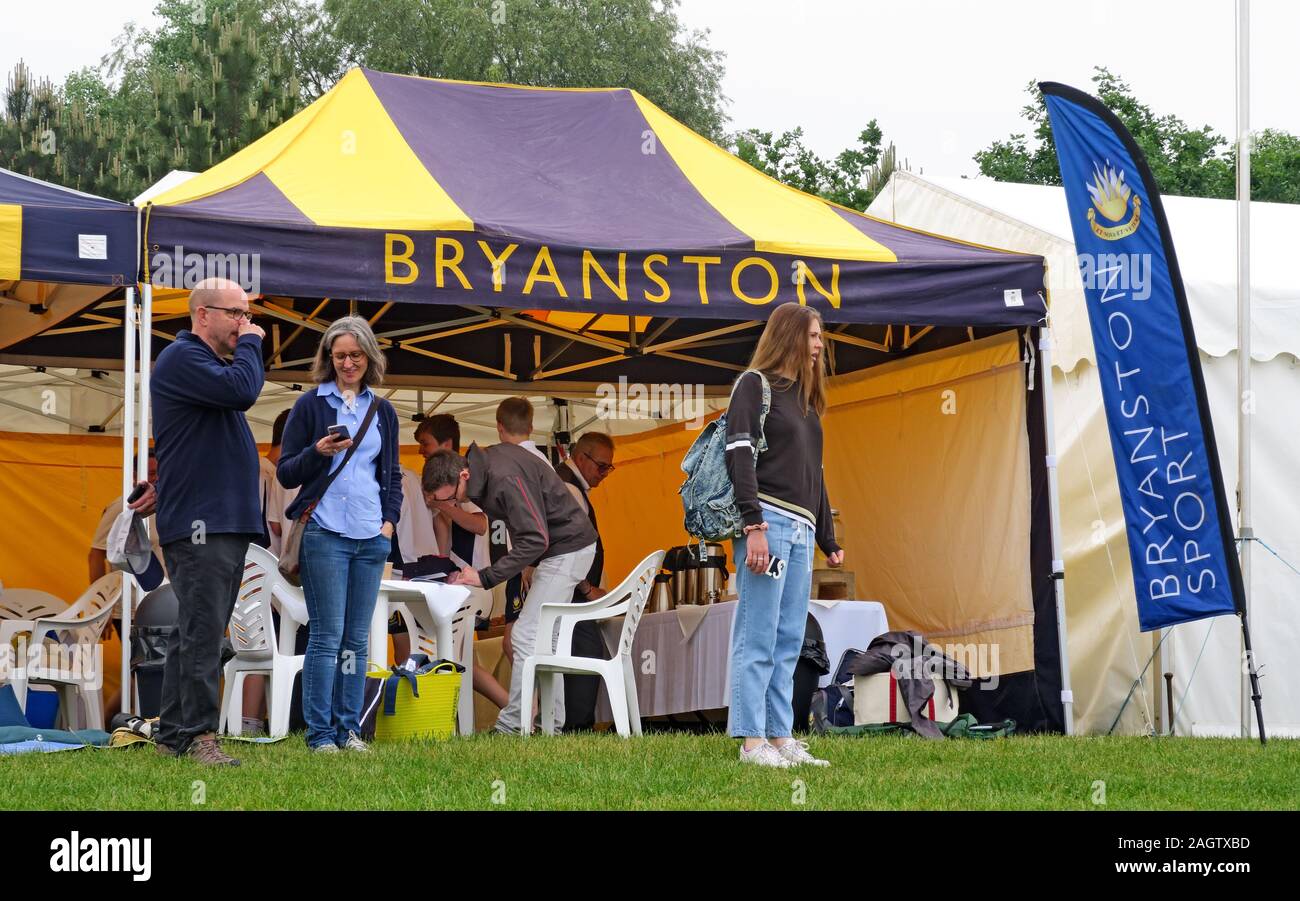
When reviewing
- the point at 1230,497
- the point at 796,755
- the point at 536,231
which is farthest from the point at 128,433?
the point at 1230,497

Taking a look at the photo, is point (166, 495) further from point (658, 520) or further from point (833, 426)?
point (658, 520)

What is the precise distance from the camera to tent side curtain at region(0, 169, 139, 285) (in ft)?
22.2

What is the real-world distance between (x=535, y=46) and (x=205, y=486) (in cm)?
2999

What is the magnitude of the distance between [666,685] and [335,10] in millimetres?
29015

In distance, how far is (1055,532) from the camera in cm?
850

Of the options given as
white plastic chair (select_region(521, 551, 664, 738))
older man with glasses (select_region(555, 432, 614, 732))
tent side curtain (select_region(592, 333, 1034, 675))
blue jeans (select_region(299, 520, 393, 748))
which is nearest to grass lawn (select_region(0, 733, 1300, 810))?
blue jeans (select_region(299, 520, 393, 748))

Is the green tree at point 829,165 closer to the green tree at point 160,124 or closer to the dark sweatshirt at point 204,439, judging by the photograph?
the green tree at point 160,124

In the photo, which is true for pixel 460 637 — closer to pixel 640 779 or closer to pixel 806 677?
pixel 806 677

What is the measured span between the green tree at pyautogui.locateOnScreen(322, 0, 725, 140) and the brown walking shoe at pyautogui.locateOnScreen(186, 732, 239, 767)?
29.0 metres

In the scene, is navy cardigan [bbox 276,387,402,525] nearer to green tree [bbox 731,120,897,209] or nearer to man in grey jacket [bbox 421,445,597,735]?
man in grey jacket [bbox 421,445,597,735]

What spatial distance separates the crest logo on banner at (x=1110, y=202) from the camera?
775 cm


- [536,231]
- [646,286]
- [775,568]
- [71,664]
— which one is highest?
[536,231]

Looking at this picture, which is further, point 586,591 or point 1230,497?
point 1230,497

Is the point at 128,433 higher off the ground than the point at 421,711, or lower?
higher
